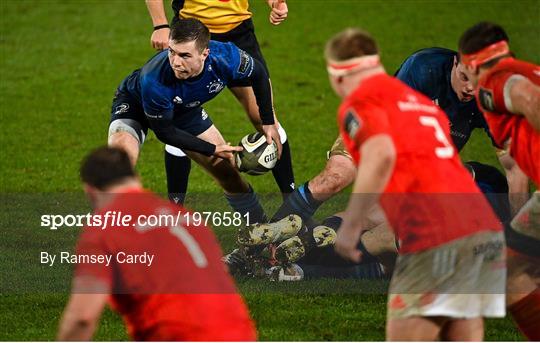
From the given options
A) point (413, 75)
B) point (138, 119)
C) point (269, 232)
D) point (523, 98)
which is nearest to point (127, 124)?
point (138, 119)

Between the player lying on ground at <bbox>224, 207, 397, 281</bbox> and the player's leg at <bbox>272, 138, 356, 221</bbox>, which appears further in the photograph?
the player's leg at <bbox>272, 138, 356, 221</bbox>

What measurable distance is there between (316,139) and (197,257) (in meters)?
9.31

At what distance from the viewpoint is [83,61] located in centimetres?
1838

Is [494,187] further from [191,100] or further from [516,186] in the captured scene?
[191,100]

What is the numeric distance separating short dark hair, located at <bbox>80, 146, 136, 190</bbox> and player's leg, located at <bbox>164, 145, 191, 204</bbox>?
17.4 ft

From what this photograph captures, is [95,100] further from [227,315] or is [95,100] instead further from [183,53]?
[227,315]

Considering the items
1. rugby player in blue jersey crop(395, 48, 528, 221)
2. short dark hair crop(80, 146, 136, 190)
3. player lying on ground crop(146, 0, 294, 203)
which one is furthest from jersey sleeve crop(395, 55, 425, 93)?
short dark hair crop(80, 146, 136, 190)

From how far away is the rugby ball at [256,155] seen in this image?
33.7 ft

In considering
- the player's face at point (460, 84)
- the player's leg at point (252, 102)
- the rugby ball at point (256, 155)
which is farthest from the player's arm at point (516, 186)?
the player's leg at point (252, 102)

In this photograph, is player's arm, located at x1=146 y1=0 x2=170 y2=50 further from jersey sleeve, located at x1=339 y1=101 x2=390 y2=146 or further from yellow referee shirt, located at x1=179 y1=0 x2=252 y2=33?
jersey sleeve, located at x1=339 y1=101 x2=390 y2=146

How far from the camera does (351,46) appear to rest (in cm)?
626

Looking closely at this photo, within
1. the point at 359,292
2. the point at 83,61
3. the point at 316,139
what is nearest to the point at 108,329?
the point at 359,292

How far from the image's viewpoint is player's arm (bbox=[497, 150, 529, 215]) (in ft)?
31.0

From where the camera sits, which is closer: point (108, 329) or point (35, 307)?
point (108, 329)
